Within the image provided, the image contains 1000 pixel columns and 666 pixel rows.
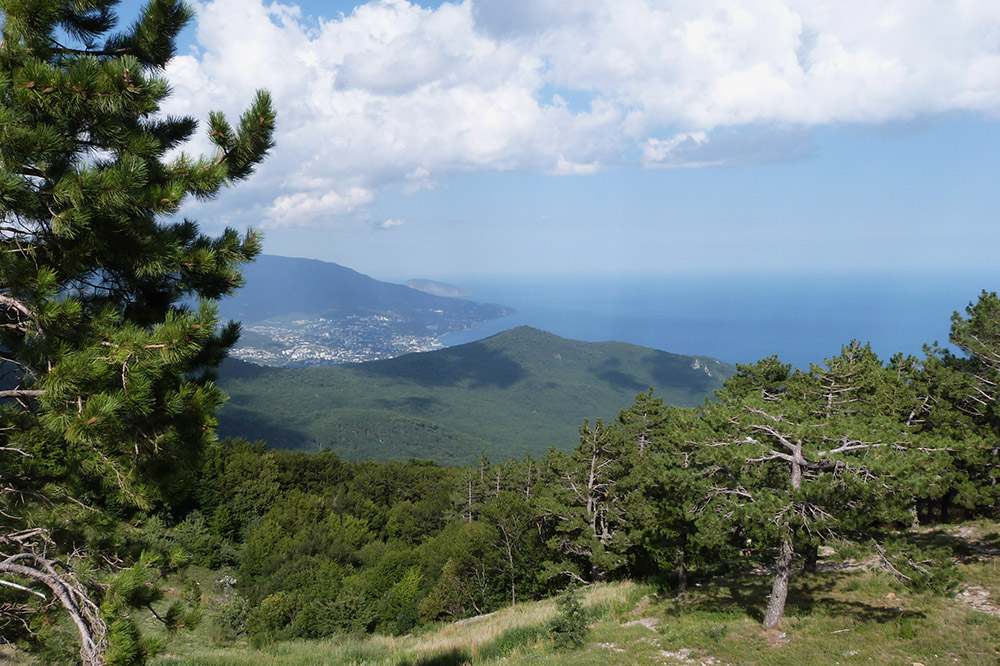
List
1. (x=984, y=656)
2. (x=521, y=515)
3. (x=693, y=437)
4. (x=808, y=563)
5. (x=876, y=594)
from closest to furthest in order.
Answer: (x=984, y=656), (x=693, y=437), (x=876, y=594), (x=808, y=563), (x=521, y=515)

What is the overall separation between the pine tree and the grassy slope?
25.0 ft

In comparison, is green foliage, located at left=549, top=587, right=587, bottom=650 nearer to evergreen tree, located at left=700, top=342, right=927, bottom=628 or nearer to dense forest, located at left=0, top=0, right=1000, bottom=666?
dense forest, located at left=0, top=0, right=1000, bottom=666

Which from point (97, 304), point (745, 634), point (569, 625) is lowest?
point (569, 625)

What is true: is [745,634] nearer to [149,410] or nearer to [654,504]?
[654,504]

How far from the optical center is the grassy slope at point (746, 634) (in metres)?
9.47

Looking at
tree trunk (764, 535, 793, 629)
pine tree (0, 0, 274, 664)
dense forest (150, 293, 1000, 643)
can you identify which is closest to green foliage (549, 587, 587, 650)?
dense forest (150, 293, 1000, 643)

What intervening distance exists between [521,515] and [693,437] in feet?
70.4

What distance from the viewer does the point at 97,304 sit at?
16.7 ft

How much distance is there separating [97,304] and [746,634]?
12871 mm

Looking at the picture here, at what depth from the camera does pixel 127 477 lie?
15.5ft

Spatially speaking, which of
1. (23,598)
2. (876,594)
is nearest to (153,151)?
(23,598)

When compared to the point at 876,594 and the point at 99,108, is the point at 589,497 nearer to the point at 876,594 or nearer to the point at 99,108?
the point at 876,594

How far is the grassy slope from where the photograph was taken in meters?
9.47

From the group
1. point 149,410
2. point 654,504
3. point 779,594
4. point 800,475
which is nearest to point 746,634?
point 779,594
